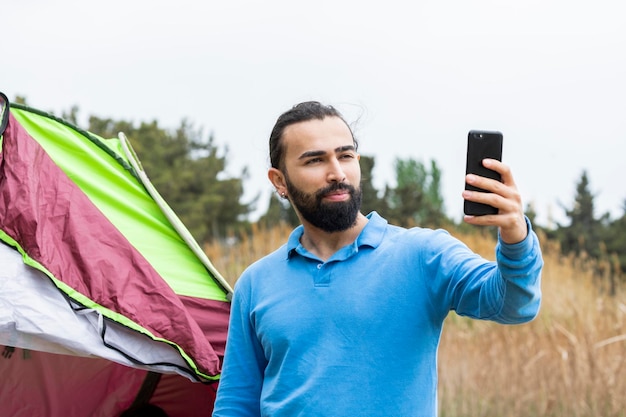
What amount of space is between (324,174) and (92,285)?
855 mm

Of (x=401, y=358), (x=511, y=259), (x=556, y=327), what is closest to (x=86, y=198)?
(x=401, y=358)

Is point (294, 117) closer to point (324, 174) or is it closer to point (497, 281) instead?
point (324, 174)

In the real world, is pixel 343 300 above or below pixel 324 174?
below

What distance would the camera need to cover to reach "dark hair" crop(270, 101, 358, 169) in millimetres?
2170

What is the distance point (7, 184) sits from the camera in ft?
8.14

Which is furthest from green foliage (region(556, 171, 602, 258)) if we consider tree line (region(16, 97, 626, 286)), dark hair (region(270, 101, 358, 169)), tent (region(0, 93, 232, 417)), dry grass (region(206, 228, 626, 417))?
dark hair (region(270, 101, 358, 169))

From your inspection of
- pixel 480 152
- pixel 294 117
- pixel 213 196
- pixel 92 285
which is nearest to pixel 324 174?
pixel 294 117

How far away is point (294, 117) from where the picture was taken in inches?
86.0

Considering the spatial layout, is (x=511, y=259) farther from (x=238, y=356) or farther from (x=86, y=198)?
(x=86, y=198)

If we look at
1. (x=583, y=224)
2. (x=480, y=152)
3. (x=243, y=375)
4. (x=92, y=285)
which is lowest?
(x=583, y=224)

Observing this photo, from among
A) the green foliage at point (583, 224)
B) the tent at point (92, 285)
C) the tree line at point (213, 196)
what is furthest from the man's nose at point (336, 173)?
the green foliage at point (583, 224)

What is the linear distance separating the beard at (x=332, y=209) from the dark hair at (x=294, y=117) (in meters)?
0.18

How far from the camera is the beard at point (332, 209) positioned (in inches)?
80.4

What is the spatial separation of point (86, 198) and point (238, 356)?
3.07ft
